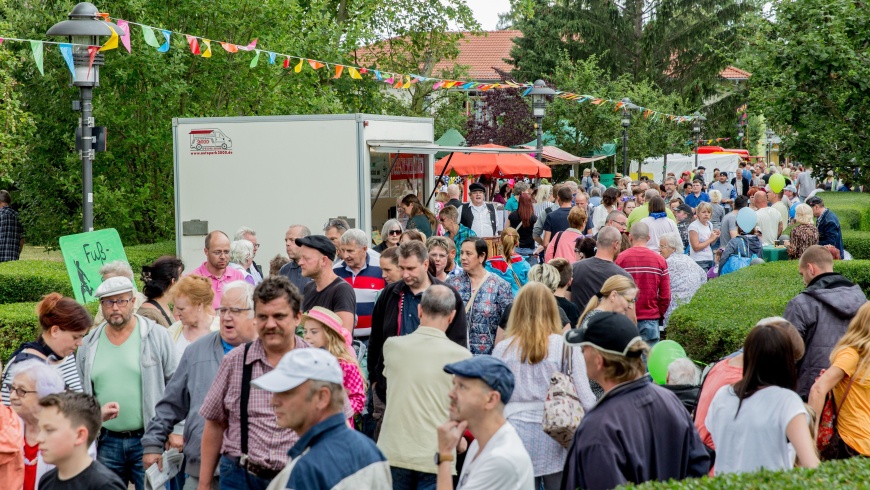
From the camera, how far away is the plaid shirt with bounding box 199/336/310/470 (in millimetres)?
5004

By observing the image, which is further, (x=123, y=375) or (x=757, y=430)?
(x=123, y=375)

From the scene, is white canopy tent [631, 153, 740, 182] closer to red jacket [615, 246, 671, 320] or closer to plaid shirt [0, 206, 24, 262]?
plaid shirt [0, 206, 24, 262]

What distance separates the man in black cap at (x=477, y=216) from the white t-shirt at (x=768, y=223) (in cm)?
432

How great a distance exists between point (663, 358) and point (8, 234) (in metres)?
11.6

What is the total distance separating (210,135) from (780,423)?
36.8 feet

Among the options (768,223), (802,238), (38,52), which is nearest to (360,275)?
(802,238)

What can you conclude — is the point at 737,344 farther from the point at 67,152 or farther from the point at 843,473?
the point at 67,152

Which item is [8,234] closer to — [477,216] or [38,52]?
[38,52]

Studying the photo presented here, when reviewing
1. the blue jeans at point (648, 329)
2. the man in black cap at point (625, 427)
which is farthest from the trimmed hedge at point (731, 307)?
the man in black cap at point (625, 427)

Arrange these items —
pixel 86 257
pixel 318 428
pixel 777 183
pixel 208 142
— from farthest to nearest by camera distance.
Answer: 1. pixel 777 183
2. pixel 208 142
3. pixel 86 257
4. pixel 318 428

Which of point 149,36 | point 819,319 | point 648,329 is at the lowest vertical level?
point 648,329

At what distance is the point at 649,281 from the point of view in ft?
33.4

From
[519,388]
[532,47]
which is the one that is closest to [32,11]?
[519,388]

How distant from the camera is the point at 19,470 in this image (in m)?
5.64
